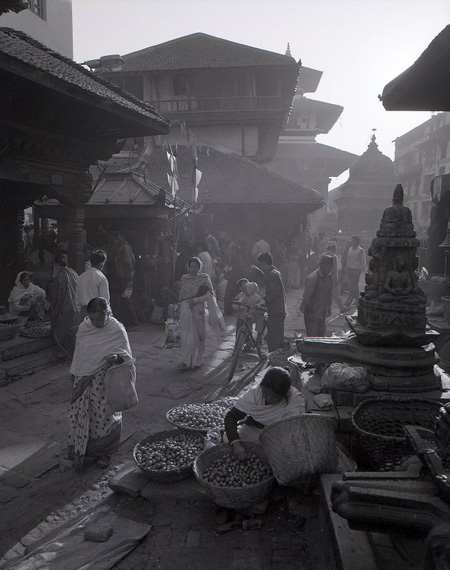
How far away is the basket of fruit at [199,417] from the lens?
4820mm

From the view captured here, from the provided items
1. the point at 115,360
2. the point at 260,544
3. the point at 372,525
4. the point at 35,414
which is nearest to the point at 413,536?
the point at 372,525

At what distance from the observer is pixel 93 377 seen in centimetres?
464

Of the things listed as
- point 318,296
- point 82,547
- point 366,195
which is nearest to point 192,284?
point 318,296

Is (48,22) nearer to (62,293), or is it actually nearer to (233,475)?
(62,293)

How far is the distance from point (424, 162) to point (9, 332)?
132 ft

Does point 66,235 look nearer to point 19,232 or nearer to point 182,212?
point 19,232

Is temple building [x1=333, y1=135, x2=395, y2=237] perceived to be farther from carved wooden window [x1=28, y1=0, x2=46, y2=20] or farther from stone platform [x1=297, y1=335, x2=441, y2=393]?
stone platform [x1=297, y1=335, x2=441, y2=393]

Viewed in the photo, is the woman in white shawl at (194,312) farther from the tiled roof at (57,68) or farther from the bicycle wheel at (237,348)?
the tiled roof at (57,68)

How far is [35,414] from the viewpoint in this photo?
595cm

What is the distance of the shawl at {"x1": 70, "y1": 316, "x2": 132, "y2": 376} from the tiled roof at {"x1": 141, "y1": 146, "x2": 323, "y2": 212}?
13.8 metres

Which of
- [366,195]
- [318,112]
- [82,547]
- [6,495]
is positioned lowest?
[6,495]

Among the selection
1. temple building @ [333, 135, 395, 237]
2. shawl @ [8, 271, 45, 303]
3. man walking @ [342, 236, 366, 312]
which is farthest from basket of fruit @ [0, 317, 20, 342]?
temple building @ [333, 135, 395, 237]

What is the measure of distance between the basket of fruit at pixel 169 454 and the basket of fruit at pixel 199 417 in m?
0.13

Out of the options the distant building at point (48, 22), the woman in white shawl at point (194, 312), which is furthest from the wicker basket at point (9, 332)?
the distant building at point (48, 22)
